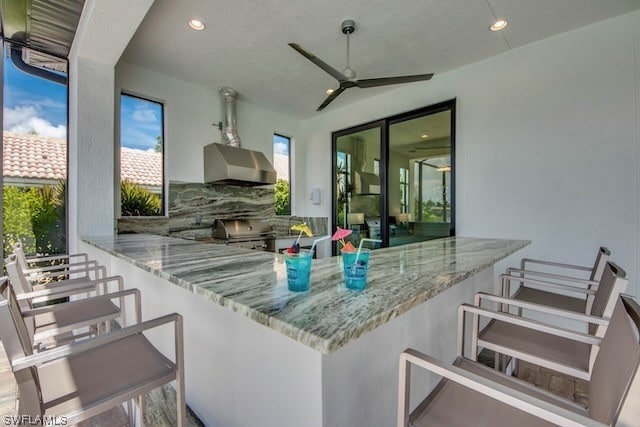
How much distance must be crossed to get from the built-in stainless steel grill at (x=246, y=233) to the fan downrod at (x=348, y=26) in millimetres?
2651

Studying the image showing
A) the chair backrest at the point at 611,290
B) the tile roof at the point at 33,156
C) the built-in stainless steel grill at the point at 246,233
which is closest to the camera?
the chair backrest at the point at 611,290

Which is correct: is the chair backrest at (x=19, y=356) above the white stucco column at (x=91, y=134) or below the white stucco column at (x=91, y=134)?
below


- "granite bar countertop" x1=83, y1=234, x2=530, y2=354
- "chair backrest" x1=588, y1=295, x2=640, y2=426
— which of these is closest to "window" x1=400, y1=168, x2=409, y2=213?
"granite bar countertop" x1=83, y1=234, x2=530, y2=354

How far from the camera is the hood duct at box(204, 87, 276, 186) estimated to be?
3.57 meters

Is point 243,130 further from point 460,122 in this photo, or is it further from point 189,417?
point 189,417

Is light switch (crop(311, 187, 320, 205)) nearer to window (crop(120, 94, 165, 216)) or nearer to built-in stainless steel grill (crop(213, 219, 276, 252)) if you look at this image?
built-in stainless steel grill (crop(213, 219, 276, 252))

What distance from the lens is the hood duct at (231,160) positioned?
3566 millimetres

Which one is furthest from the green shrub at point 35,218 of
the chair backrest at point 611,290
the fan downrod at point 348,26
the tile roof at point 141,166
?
the chair backrest at point 611,290

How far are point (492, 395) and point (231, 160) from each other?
11.5 feet

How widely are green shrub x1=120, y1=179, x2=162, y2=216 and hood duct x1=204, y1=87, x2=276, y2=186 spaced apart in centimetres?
69

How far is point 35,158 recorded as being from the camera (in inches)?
100.0

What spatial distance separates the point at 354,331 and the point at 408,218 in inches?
138

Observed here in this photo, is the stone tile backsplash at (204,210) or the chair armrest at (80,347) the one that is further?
the stone tile backsplash at (204,210)

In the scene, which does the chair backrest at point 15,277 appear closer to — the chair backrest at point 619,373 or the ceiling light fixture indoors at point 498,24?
the chair backrest at point 619,373
